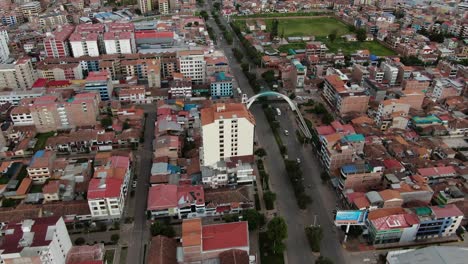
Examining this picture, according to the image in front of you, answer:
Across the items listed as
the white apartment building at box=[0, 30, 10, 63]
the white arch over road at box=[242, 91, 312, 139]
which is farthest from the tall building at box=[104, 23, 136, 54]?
the white arch over road at box=[242, 91, 312, 139]

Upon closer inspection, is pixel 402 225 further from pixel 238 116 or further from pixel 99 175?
pixel 99 175

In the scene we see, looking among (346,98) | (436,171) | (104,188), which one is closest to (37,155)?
Answer: (104,188)

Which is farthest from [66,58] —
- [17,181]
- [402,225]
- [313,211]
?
[402,225]

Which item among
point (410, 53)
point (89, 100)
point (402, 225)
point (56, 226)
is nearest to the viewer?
point (56, 226)

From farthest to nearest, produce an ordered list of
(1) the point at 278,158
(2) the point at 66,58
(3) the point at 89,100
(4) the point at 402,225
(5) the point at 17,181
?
1. (2) the point at 66,58
2. (3) the point at 89,100
3. (1) the point at 278,158
4. (5) the point at 17,181
5. (4) the point at 402,225

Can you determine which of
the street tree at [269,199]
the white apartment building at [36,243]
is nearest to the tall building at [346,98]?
the street tree at [269,199]
